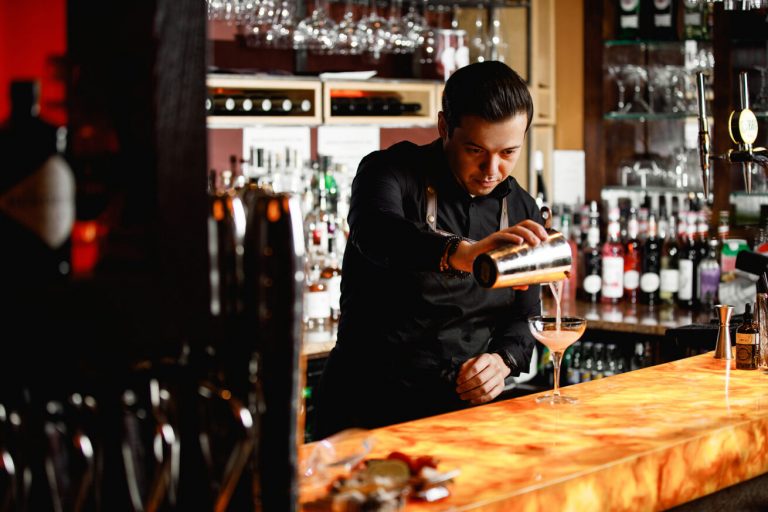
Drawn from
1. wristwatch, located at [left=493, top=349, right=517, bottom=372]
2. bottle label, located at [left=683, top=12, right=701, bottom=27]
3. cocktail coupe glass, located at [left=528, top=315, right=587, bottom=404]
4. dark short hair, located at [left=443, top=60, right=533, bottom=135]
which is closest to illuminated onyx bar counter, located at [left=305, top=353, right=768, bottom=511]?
cocktail coupe glass, located at [left=528, top=315, right=587, bottom=404]

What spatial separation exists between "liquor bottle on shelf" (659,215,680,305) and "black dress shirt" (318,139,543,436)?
79.1 inches

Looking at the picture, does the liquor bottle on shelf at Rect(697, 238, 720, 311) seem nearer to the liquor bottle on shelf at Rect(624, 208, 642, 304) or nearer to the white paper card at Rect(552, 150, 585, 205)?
the liquor bottle on shelf at Rect(624, 208, 642, 304)

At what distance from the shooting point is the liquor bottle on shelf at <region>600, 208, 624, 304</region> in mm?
4805

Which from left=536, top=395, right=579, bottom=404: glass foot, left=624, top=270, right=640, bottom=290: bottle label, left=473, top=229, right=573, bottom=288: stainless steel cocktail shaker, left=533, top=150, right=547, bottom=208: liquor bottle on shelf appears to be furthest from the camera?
left=533, top=150, right=547, bottom=208: liquor bottle on shelf

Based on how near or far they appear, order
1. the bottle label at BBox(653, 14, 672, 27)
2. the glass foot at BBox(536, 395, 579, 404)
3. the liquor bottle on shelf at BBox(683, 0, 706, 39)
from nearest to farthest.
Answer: the glass foot at BBox(536, 395, 579, 404) → the liquor bottle on shelf at BBox(683, 0, 706, 39) → the bottle label at BBox(653, 14, 672, 27)

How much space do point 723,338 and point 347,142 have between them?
2614 mm

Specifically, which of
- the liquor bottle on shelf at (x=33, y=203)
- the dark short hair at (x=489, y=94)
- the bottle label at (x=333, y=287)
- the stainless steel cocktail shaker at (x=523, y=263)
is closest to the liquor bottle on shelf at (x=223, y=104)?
the bottle label at (x=333, y=287)

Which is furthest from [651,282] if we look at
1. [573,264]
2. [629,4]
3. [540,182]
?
[629,4]

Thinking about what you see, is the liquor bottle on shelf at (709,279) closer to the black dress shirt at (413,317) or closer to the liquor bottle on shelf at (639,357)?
the liquor bottle on shelf at (639,357)

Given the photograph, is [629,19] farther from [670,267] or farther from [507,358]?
[507,358]

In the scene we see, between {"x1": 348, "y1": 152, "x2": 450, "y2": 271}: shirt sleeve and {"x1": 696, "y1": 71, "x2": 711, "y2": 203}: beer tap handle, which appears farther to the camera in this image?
{"x1": 696, "y1": 71, "x2": 711, "y2": 203}: beer tap handle

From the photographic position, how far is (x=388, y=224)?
243 centimetres

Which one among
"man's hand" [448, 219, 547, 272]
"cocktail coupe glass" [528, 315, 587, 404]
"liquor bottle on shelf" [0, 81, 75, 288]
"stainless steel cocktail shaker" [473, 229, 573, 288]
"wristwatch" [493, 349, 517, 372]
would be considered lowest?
"wristwatch" [493, 349, 517, 372]

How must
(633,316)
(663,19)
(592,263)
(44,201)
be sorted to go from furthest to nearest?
(663,19) → (592,263) → (633,316) → (44,201)
